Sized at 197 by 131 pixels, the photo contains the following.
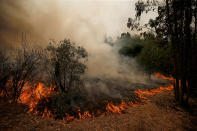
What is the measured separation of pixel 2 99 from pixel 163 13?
14.1 meters

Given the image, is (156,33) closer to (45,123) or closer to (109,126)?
(109,126)

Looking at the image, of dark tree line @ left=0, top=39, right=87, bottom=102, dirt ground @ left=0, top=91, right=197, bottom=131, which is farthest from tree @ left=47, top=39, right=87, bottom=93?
dirt ground @ left=0, top=91, right=197, bottom=131

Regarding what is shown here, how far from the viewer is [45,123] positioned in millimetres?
5027

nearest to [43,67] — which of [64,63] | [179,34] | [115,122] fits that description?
[64,63]

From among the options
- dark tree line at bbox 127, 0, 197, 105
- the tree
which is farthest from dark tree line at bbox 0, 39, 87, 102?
dark tree line at bbox 127, 0, 197, 105

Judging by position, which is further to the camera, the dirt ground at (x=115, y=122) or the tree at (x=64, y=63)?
the tree at (x=64, y=63)

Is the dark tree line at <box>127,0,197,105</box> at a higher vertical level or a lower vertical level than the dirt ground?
higher

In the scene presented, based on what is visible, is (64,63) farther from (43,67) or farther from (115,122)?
(115,122)

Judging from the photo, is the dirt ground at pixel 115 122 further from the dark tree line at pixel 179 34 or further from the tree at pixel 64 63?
the tree at pixel 64 63

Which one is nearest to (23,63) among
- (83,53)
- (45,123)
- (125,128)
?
(45,123)

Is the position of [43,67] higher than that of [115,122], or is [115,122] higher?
[43,67]

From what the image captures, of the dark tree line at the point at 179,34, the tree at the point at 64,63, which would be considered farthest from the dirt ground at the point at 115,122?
the tree at the point at 64,63

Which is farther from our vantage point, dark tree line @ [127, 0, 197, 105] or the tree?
the tree

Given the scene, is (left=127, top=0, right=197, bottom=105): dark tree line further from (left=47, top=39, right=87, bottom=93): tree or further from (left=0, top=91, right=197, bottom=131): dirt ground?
(left=47, top=39, right=87, bottom=93): tree
